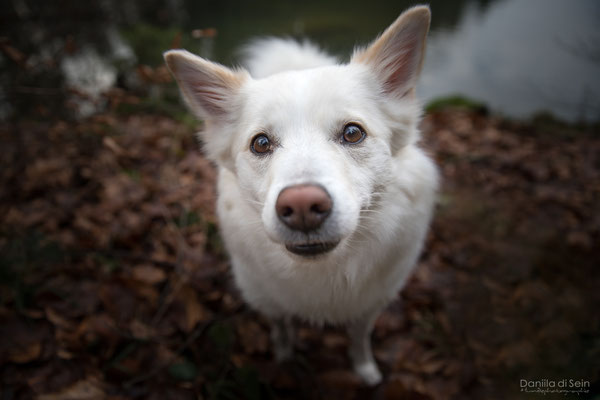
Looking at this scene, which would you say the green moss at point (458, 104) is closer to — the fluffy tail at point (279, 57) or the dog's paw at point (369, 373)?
the fluffy tail at point (279, 57)

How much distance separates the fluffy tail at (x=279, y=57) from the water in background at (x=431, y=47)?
25 centimetres

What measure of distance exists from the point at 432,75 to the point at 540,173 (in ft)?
13.9

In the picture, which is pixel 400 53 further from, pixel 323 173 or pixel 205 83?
pixel 205 83

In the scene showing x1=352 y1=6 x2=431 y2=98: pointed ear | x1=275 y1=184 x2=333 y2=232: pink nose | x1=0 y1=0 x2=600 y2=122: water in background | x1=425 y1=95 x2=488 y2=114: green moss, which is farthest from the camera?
x1=425 y1=95 x2=488 y2=114: green moss

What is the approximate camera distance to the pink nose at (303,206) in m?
1.23

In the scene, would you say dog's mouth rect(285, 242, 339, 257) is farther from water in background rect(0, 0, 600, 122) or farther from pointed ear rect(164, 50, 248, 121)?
water in background rect(0, 0, 600, 122)

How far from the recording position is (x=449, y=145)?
15.9 ft

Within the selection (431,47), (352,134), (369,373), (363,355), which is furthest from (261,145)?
(431,47)

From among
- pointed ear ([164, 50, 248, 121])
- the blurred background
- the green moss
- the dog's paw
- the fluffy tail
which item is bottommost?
the dog's paw

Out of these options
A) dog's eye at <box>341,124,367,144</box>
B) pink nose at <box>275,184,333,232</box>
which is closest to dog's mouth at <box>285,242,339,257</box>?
pink nose at <box>275,184,333,232</box>

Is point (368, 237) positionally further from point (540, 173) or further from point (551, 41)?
point (551, 41)

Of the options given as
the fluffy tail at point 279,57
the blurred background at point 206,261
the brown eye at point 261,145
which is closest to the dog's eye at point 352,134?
the brown eye at point 261,145

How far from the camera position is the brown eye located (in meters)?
1.65

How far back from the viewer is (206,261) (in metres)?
2.90
